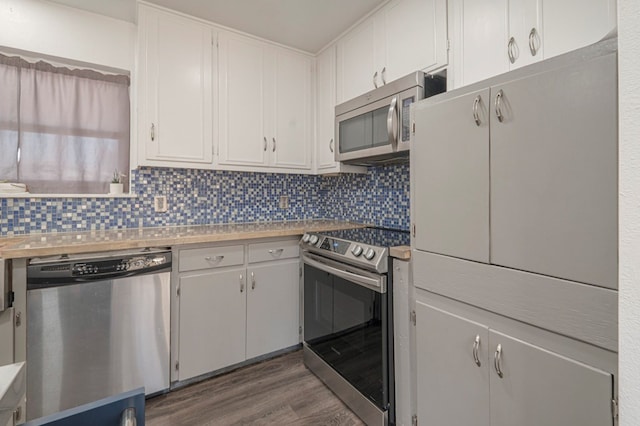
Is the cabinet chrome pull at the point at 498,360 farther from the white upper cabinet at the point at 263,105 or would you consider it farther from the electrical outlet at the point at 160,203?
the electrical outlet at the point at 160,203

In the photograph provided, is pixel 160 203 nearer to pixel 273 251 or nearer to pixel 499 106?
pixel 273 251

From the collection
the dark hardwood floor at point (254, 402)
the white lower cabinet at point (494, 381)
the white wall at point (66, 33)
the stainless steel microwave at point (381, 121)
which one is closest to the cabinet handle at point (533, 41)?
the stainless steel microwave at point (381, 121)

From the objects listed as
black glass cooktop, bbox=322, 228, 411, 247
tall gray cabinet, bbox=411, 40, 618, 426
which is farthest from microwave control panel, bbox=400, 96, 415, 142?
black glass cooktop, bbox=322, 228, 411, 247

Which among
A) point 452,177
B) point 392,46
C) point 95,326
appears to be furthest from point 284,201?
point 452,177

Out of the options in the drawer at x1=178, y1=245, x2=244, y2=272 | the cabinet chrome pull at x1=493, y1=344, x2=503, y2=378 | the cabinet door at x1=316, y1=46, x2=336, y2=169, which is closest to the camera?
the cabinet chrome pull at x1=493, y1=344, x2=503, y2=378

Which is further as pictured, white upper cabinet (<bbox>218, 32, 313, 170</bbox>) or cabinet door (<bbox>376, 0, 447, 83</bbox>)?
white upper cabinet (<bbox>218, 32, 313, 170</bbox>)

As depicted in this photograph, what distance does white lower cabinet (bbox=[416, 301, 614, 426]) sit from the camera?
35.1 inches

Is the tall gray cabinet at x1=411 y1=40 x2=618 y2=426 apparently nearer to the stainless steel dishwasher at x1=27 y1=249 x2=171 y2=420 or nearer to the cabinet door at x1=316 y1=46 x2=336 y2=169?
the cabinet door at x1=316 y1=46 x2=336 y2=169

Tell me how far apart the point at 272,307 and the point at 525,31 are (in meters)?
2.20

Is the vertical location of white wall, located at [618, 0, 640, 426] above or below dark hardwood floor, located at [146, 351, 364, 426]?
above

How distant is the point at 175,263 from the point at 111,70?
162 cm

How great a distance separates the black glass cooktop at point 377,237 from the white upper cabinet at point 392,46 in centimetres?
104

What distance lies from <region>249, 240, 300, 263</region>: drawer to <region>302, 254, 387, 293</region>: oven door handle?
0.28 m

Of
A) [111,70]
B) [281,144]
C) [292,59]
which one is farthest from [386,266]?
[111,70]
